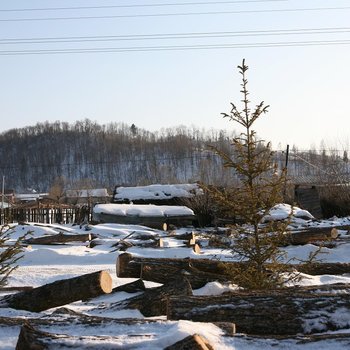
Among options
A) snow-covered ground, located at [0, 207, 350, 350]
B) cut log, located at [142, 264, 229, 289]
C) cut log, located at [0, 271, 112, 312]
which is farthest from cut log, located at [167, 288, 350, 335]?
cut log, located at [142, 264, 229, 289]

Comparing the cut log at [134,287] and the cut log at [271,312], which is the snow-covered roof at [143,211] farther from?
the cut log at [271,312]

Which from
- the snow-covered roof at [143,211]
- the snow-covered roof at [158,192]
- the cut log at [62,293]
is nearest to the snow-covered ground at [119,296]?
the cut log at [62,293]

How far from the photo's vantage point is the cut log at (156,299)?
6.80 metres

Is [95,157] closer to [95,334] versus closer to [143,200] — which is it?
[143,200]

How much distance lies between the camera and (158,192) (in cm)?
3294

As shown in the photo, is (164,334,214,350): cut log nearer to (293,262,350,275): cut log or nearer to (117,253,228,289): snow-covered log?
(117,253,228,289): snow-covered log

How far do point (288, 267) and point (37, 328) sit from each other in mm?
4189

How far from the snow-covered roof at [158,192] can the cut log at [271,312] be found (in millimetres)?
26223

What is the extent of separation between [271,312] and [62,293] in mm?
2979

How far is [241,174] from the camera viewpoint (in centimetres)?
783

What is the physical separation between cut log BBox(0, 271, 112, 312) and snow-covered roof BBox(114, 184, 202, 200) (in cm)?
2440

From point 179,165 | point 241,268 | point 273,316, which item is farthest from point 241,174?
point 179,165

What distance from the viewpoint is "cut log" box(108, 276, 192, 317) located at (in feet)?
22.3

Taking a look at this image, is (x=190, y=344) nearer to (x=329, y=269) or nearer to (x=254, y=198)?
(x=254, y=198)
